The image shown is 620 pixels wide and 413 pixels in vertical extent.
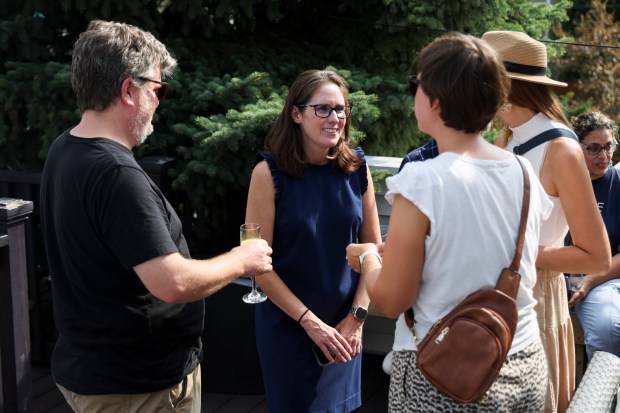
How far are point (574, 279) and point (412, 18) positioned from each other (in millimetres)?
2523

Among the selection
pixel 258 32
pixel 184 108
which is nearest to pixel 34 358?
pixel 184 108

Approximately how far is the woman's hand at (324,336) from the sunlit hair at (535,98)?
1.19 meters

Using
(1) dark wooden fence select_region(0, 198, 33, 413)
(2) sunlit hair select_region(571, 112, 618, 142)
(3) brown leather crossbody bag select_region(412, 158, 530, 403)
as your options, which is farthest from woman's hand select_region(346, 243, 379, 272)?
(2) sunlit hair select_region(571, 112, 618, 142)

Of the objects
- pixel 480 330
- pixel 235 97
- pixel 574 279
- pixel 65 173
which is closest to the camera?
pixel 480 330

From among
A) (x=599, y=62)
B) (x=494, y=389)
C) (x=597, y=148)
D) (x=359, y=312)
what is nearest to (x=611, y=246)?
(x=597, y=148)

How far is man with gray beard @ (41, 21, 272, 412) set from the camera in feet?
7.46

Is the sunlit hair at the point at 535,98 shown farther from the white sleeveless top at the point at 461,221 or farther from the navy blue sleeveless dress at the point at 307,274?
the navy blue sleeveless dress at the point at 307,274

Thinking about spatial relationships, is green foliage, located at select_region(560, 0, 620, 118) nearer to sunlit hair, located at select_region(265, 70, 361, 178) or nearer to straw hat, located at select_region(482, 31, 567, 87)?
sunlit hair, located at select_region(265, 70, 361, 178)

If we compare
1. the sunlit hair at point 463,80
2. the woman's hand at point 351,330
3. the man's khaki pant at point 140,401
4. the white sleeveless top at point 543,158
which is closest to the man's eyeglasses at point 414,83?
the sunlit hair at point 463,80

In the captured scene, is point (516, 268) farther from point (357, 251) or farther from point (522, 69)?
point (522, 69)

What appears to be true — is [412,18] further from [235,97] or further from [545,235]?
[545,235]

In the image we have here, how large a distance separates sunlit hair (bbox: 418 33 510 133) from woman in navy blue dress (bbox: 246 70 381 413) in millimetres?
1305

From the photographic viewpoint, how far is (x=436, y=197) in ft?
6.23

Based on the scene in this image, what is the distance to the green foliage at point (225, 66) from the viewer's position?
4.82 meters
